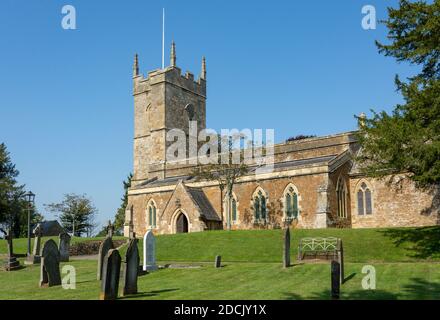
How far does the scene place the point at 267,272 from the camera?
16.8 metres

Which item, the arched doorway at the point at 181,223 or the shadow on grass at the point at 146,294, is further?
the arched doorway at the point at 181,223

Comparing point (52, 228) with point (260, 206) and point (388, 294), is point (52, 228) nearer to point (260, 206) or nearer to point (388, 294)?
point (260, 206)

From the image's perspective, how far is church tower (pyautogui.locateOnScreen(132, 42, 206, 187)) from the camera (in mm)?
49875

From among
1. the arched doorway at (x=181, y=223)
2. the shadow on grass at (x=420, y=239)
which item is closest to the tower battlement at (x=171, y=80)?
the arched doorway at (x=181, y=223)

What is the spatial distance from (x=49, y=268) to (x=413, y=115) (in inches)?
561

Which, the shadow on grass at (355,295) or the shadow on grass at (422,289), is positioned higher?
the shadow on grass at (422,289)

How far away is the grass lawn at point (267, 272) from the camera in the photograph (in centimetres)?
1276

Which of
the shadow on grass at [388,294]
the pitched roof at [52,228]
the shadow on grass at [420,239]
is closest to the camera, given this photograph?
the shadow on grass at [388,294]

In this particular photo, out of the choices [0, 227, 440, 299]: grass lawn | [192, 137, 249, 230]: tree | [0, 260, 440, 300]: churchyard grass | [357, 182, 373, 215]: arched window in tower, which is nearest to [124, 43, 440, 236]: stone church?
[357, 182, 373, 215]: arched window in tower

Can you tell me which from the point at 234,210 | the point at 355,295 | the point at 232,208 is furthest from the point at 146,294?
the point at 232,208

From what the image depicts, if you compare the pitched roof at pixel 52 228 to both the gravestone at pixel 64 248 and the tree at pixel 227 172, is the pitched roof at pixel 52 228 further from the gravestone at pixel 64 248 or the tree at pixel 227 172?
the gravestone at pixel 64 248

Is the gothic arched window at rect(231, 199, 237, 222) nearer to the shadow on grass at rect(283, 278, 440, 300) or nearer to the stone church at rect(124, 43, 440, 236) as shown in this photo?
the stone church at rect(124, 43, 440, 236)

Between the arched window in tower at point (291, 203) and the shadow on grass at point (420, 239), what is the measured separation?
313 inches

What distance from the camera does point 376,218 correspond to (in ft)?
101
